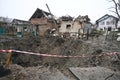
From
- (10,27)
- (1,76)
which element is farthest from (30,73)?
(10,27)

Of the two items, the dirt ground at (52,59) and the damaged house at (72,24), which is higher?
the damaged house at (72,24)

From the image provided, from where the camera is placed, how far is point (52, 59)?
Result: 13.3 m

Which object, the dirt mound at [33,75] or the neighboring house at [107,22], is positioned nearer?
the dirt mound at [33,75]

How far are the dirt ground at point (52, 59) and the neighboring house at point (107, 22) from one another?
33.7 metres

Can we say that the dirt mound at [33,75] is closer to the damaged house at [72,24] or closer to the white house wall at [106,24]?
the damaged house at [72,24]

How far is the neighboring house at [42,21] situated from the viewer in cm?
3359

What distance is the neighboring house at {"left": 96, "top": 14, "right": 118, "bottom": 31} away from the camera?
48.5 meters

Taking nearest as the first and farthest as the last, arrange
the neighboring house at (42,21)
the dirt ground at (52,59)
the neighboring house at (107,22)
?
the dirt ground at (52,59)
the neighboring house at (42,21)
the neighboring house at (107,22)

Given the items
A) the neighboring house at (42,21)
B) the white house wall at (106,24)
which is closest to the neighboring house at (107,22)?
the white house wall at (106,24)

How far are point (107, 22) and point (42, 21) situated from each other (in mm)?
26027

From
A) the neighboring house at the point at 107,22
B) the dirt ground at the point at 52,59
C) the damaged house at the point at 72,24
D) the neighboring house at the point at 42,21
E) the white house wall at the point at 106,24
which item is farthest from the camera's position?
the white house wall at the point at 106,24

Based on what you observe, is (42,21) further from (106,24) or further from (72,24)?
(106,24)

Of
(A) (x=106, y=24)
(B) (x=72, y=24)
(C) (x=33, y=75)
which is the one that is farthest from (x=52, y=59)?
(A) (x=106, y=24)

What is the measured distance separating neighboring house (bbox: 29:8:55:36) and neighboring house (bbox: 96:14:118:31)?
23.2 meters
